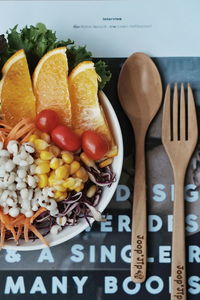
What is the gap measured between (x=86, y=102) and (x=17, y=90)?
18cm

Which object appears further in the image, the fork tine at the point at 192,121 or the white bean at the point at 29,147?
the fork tine at the point at 192,121

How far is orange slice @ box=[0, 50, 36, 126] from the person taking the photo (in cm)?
121

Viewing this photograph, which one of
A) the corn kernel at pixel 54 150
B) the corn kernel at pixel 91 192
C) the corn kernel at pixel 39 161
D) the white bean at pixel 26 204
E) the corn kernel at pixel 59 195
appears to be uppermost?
the corn kernel at pixel 54 150

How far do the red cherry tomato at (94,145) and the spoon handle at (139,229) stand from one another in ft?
0.50

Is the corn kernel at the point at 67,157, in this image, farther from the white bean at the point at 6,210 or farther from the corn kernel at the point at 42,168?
the white bean at the point at 6,210

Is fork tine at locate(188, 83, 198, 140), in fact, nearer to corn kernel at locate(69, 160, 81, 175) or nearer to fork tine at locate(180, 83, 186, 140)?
fork tine at locate(180, 83, 186, 140)

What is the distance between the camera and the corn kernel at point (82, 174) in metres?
1.19

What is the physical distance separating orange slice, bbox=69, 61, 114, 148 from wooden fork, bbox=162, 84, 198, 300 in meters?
0.19

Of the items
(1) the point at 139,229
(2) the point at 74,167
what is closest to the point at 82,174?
(2) the point at 74,167

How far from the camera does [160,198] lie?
4.33ft

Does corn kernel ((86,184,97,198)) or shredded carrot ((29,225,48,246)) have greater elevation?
corn kernel ((86,184,97,198))

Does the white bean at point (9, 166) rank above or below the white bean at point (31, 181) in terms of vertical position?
above

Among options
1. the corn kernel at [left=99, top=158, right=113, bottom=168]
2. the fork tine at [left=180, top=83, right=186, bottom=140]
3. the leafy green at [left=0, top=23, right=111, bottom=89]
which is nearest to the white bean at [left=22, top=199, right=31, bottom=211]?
the corn kernel at [left=99, top=158, right=113, bottom=168]

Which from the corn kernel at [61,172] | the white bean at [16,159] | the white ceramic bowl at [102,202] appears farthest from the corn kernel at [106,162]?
the white bean at [16,159]
